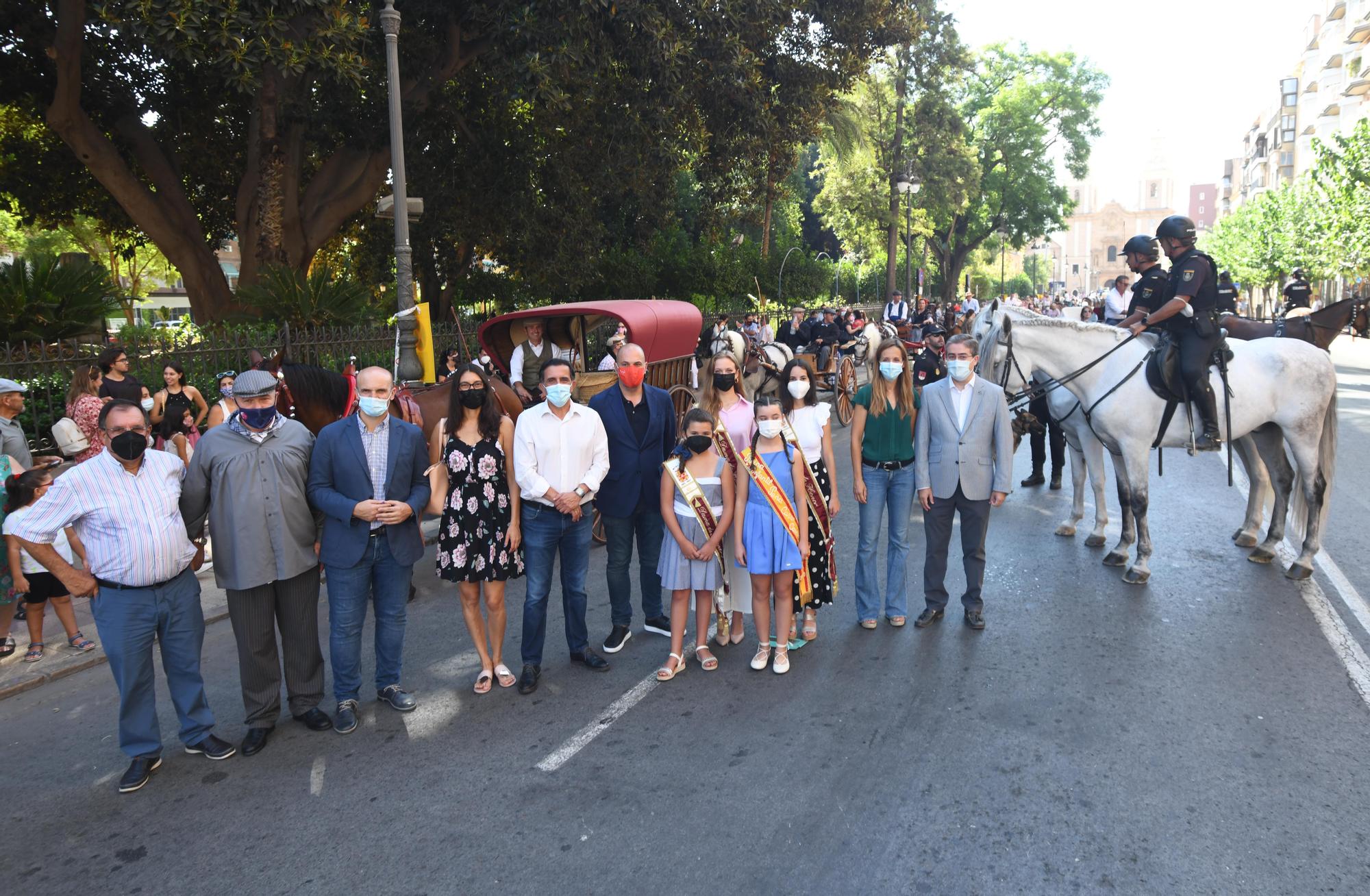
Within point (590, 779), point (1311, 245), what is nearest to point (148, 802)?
point (590, 779)

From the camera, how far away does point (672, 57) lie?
14.5 metres

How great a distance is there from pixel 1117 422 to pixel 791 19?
1185cm

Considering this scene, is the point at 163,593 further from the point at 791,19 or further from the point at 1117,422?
the point at 791,19

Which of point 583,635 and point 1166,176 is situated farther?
point 1166,176

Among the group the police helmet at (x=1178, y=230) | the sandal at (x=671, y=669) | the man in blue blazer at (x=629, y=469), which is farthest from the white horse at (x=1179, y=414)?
Result: the sandal at (x=671, y=669)

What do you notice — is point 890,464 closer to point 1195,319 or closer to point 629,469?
point 629,469

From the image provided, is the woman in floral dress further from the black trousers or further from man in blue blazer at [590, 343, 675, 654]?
the black trousers

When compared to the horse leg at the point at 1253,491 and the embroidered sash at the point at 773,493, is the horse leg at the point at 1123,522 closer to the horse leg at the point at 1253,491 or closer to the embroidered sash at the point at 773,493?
the horse leg at the point at 1253,491

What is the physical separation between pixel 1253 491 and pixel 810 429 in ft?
15.7

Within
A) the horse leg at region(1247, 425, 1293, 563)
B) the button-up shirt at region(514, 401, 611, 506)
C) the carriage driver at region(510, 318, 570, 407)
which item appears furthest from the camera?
the carriage driver at region(510, 318, 570, 407)

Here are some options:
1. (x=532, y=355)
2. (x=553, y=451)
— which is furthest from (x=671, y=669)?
(x=532, y=355)

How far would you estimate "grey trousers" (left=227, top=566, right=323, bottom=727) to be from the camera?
15.8ft

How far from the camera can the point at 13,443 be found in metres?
6.37

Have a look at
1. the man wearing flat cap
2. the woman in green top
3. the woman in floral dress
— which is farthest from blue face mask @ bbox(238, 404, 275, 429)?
the woman in green top
